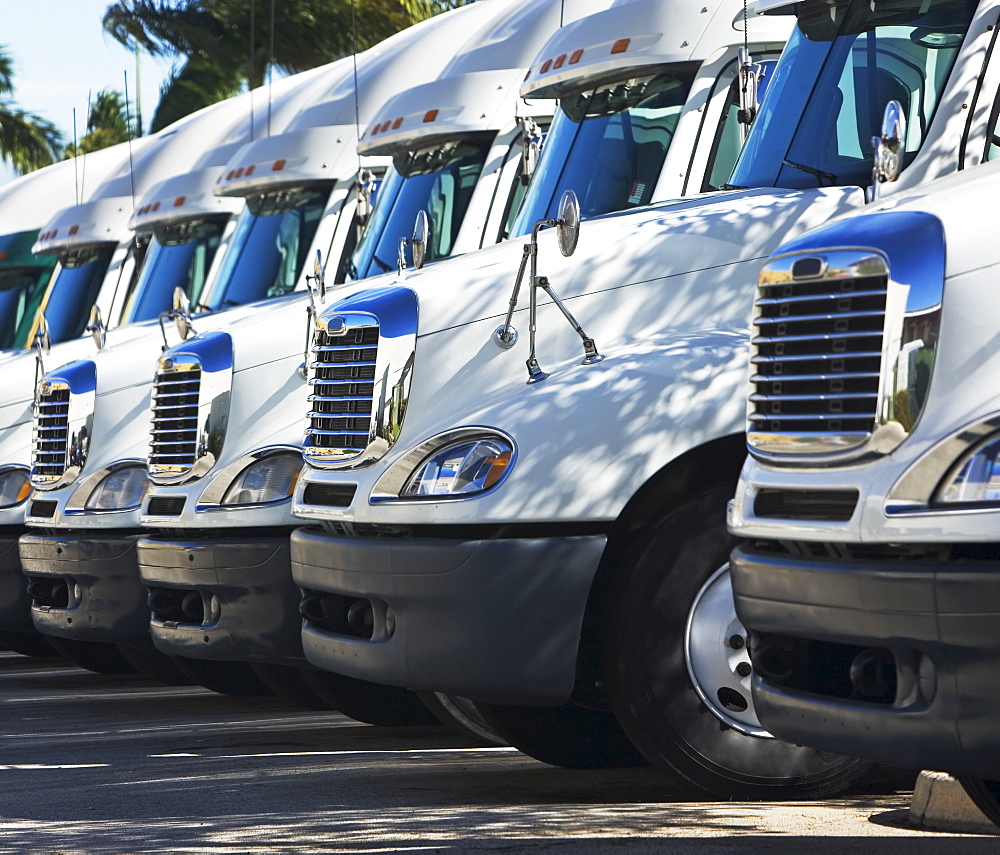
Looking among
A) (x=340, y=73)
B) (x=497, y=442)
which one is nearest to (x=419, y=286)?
(x=497, y=442)

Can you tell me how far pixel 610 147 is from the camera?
28.5ft

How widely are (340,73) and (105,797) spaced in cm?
711

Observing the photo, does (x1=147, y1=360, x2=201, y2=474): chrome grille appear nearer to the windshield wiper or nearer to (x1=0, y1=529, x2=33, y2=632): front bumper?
(x1=0, y1=529, x2=33, y2=632): front bumper

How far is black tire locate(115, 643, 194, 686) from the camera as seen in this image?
1080 cm

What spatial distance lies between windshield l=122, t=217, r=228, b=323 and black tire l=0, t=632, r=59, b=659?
2.26m

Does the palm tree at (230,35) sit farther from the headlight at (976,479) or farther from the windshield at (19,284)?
the headlight at (976,479)

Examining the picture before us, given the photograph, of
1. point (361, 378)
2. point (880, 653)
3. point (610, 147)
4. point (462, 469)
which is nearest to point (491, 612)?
point (462, 469)

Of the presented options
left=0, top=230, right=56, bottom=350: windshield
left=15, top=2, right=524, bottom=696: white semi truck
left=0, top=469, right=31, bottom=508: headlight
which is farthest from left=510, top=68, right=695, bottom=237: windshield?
left=0, top=230, right=56, bottom=350: windshield

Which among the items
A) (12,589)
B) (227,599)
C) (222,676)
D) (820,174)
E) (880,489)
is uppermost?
(820,174)

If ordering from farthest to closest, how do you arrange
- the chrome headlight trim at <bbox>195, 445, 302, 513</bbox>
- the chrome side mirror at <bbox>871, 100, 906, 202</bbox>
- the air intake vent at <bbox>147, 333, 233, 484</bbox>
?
the air intake vent at <bbox>147, 333, 233, 484</bbox> < the chrome headlight trim at <bbox>195, 445, 302, 513</bbox> < the chrome side mirror at <bbox>871, 100, 906, 202</bbox>

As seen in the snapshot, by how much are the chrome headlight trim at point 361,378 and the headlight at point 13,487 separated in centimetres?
445

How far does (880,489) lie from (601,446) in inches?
69.7

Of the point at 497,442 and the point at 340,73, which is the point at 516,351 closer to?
the point at 497,442

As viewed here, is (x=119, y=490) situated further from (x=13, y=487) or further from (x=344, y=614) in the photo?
(x=344, y=614)
